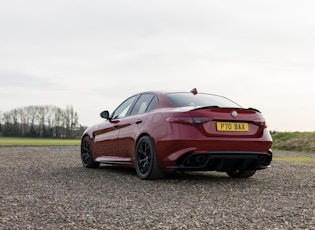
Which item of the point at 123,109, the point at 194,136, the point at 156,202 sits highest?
the point at 123,109

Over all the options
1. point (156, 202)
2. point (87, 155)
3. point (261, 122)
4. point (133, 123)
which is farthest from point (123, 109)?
point (156, 202)

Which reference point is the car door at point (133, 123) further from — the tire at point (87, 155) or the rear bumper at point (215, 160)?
the tire at point (87, 155)

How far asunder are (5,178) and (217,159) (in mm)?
3777

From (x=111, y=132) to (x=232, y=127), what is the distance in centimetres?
284

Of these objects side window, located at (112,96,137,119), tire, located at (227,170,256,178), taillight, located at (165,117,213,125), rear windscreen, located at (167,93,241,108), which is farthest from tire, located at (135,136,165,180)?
tire, located at (227,170,256,178)

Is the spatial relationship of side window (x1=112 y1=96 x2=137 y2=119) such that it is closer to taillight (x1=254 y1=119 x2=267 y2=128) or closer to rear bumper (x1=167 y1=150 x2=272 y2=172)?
rear bumper (x1=167 y1=150 x2=272 y2=172)

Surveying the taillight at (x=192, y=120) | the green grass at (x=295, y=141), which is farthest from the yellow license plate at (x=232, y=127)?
the green grass at (x=295, y=141)

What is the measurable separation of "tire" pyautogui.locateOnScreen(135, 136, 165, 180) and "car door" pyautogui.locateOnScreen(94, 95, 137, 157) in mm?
1044

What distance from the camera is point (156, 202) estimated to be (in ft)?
17.1

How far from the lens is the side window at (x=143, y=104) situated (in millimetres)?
7789

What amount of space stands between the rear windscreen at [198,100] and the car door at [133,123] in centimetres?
39

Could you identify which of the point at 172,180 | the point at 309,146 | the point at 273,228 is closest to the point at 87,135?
the point at 172,180

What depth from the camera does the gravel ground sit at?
409cm

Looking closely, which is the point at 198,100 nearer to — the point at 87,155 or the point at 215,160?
the point at 215,160
